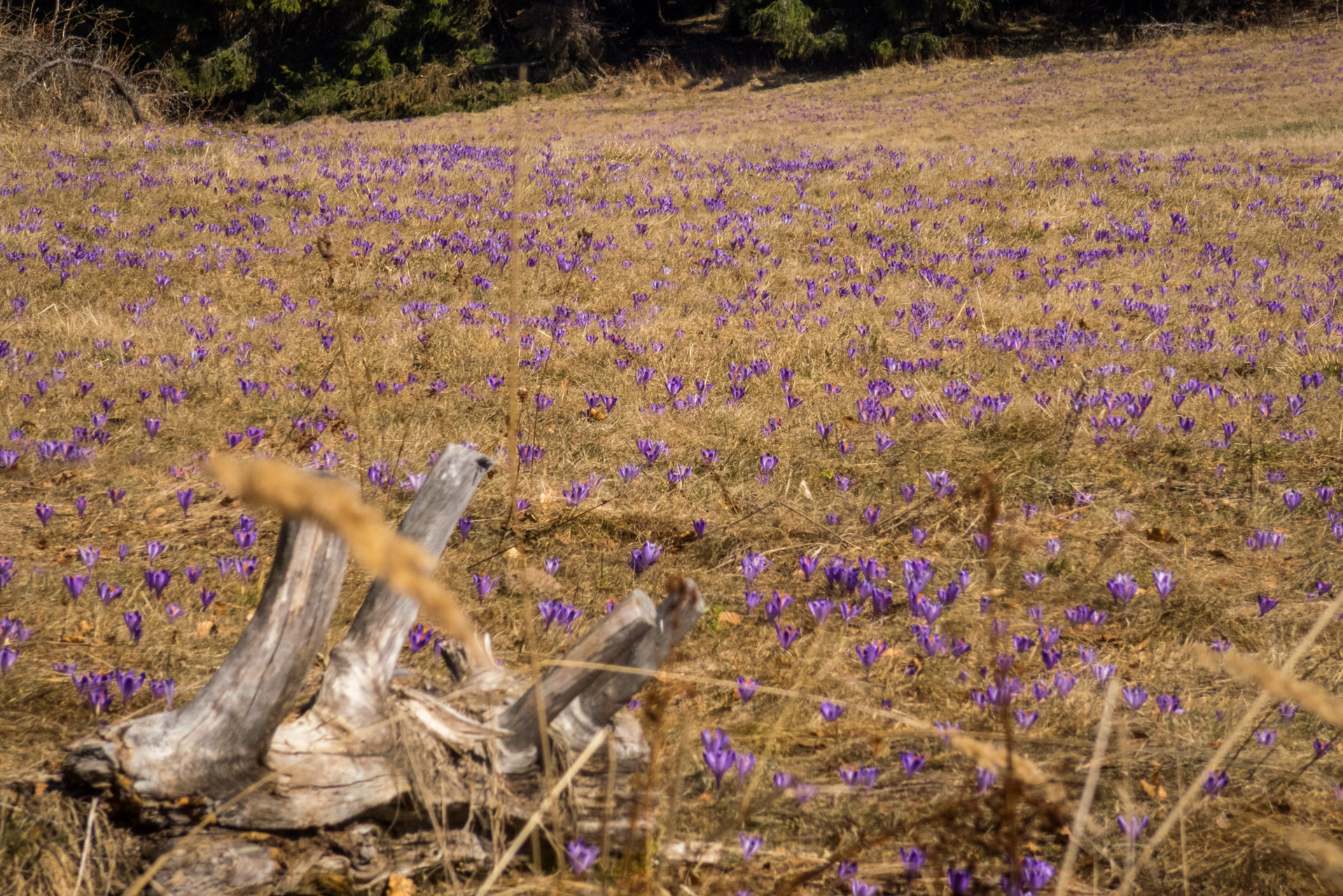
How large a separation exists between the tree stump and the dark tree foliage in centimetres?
3004

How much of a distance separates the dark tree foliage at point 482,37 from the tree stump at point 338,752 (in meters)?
30.0

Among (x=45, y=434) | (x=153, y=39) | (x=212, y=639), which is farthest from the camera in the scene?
(x=153, y=39)

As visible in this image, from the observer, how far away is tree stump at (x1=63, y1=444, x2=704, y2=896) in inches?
78.5

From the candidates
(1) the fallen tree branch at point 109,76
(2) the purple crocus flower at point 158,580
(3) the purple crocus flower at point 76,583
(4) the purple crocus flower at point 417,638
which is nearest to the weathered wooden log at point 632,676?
(4) the purple crocus flower at point 417,638

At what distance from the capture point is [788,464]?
5062mm

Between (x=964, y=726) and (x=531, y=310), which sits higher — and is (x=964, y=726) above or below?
below

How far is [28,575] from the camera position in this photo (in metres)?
3.54

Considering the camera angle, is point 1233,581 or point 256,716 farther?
point 1233,581

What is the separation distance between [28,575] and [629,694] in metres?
2.78

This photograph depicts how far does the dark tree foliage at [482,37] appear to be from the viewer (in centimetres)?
2962

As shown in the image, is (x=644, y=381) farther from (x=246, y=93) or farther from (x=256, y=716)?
(x=246, y=93)

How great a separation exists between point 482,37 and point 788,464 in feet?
122

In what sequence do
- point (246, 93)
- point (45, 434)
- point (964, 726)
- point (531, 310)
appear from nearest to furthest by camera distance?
point (964, 726) → point (45, 434) → point (531, 310) → point (246, 93)

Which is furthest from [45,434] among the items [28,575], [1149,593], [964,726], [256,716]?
[1149,593]
